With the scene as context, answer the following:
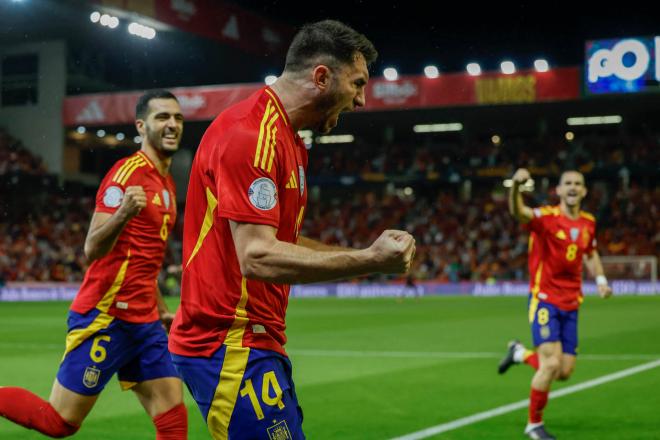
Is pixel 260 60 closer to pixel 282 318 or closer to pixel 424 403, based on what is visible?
pixel 424 403

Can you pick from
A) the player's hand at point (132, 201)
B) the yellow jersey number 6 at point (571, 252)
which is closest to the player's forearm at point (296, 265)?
the player's hand at point (132, 201)

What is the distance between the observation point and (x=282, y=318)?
3.61m

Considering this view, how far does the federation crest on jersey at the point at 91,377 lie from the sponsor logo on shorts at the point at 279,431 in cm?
247

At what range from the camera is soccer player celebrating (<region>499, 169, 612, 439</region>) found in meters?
8.59

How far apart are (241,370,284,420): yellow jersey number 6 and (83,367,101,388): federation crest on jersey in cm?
242

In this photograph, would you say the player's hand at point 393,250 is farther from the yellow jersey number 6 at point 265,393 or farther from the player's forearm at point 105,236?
the player's forearm at point 105,236

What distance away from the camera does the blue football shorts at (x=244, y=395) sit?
3396 mm

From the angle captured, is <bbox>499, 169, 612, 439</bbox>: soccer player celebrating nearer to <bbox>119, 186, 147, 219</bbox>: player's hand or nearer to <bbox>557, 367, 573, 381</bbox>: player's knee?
<bbox>557, 367, 573, 381</bbox>: player's knee

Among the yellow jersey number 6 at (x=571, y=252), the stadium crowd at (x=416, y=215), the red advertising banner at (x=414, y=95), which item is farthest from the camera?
the stadium crowd at (x=416, y=215)

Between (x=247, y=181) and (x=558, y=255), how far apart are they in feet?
21.4

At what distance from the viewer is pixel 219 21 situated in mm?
50719

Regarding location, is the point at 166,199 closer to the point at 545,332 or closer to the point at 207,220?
the point at 207,220

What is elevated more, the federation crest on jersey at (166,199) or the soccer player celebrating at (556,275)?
the federation crest on jersey at (166,199)

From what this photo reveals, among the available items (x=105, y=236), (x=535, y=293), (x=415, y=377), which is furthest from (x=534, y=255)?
(x=105, y=236)
